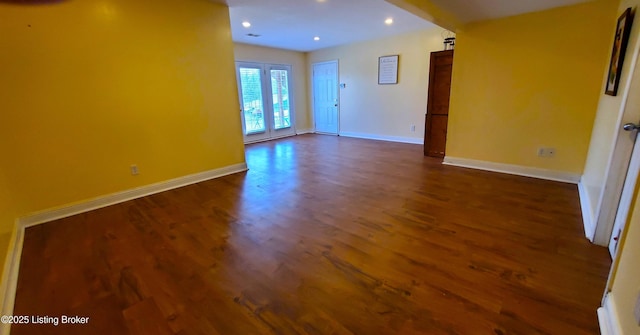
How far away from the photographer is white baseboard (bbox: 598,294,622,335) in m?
1.21

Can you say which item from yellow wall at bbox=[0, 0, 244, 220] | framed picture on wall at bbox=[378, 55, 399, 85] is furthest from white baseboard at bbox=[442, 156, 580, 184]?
yellow wall at bbox=[0, 0, 244, 220]

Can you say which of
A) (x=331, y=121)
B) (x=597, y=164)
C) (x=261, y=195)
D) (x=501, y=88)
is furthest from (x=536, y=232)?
(x=331, y=121)

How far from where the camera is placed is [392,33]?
539 cm

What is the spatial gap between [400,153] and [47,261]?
15.6ft

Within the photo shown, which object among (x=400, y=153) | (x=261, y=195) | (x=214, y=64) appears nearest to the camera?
(x=261, y=195)

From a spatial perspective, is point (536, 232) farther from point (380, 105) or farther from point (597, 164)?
point (380, 105)

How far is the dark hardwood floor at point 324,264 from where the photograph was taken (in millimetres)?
1411

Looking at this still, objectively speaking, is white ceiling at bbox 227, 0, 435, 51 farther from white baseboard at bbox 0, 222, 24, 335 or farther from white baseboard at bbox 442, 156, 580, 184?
white baseboard at bbox 0, 222, 24, 335

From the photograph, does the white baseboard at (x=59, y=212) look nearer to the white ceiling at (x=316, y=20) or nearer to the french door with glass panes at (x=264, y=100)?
the white ceiling at (x=316, y=20)

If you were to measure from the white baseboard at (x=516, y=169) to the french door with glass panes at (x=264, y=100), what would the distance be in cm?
433

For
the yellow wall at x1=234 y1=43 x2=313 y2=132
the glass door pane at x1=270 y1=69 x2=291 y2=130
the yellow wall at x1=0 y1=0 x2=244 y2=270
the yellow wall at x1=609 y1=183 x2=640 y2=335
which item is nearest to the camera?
the yellow wall at x1=609 y1=183 x2=640 y2=335

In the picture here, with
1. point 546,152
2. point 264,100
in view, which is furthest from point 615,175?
point 264,100

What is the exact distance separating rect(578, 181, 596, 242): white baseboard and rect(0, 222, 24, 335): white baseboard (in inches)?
147

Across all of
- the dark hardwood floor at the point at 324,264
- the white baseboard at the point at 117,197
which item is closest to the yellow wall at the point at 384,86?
the dark hardwood floor at the point at 324,264
